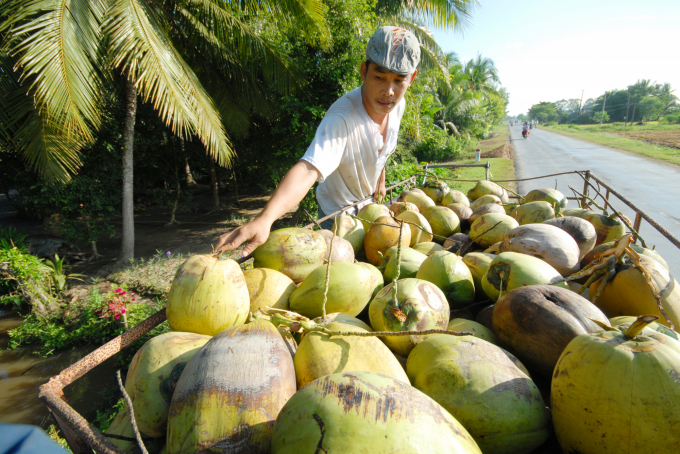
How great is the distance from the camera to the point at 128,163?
672 centimetres

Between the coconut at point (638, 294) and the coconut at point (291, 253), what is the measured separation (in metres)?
1.19

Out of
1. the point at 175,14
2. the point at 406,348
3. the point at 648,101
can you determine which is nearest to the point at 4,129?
the point at 175,14

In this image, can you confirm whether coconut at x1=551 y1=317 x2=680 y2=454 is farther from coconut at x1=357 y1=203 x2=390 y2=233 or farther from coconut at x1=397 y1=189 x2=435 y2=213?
coconut at x1=397 y1=189 x2=435 y2=213

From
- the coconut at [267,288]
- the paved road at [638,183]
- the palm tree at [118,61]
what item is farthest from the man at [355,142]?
the paved road at [638,183]

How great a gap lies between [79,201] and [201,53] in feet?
12.6

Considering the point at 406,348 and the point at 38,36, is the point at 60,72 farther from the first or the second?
the point at 406,348

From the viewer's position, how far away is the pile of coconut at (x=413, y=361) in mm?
763

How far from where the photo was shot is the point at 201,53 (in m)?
6.99

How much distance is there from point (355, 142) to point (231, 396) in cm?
191

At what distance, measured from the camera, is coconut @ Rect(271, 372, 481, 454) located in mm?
670

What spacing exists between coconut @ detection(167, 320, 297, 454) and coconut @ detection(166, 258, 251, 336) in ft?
0.85

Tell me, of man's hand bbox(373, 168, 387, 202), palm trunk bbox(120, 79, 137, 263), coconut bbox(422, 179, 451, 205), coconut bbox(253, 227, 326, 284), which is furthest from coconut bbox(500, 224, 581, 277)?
palm trunk bbox(120, 79, 137, 263)

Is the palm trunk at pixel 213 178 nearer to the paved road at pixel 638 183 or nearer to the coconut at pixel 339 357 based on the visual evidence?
the paved road at pixel 638 183

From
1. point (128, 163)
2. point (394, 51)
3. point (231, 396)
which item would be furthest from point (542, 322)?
point (128, 163)
